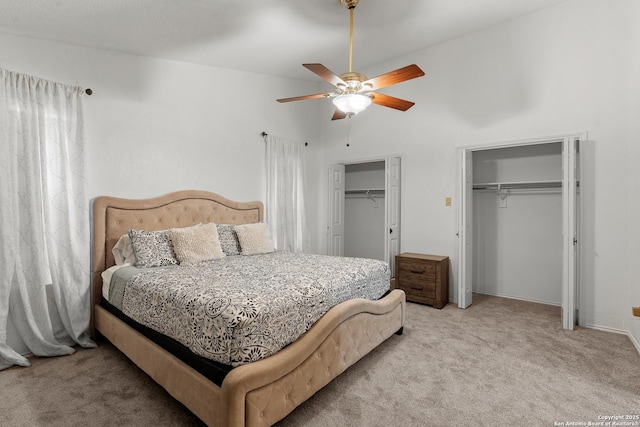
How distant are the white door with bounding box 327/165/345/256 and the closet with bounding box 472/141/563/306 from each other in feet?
6.65

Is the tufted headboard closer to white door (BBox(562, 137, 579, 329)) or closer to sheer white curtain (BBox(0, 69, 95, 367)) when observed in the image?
sheer white curtain (BBox(0, 69, 95, 367))

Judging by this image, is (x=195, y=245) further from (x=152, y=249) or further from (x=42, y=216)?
(x=42, y=216)

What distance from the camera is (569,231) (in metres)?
3.20

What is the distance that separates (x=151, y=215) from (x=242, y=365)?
2.35 m

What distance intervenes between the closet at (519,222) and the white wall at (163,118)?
2.95 metres

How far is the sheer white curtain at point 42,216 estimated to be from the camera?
8.15 ft

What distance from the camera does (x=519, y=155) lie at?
411 cm

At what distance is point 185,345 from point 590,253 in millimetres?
3769

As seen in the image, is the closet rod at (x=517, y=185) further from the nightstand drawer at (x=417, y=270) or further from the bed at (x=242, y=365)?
the bed at (x=242, y=365)

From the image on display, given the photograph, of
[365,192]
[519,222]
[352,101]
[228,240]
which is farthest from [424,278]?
[352,101]

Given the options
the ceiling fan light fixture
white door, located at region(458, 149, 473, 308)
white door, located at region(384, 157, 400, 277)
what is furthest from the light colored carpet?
the ceiling fan light fixture

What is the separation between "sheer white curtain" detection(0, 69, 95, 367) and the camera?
8.15 ft

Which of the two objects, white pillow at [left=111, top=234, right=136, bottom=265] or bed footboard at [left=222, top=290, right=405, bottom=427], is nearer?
bed footboard at [left=222, top=290, right=405, bottom=427]

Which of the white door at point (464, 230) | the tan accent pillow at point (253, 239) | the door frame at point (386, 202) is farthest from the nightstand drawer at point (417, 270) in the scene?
the tan accent pillow at point (253, 239)
